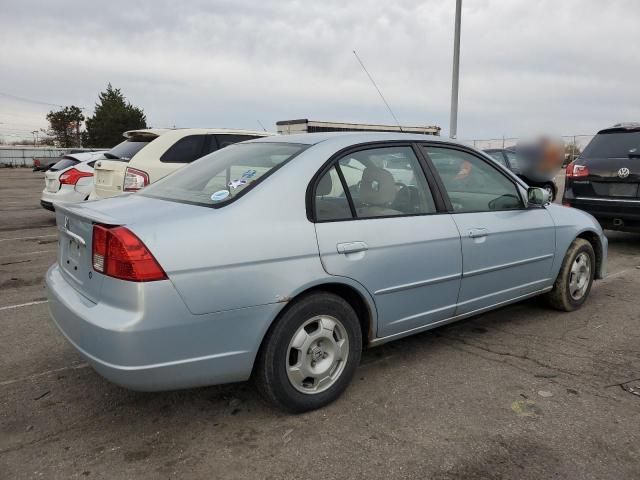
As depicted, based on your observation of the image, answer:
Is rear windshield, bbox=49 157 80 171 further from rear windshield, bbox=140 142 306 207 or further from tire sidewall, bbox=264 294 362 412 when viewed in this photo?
tire sidewall, bbox=264 294 362 412

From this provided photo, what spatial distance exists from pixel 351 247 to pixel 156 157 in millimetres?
4691

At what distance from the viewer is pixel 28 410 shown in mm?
2969

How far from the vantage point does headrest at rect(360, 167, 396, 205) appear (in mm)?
3197

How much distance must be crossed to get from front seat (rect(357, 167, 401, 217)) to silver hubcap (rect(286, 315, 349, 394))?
691mm

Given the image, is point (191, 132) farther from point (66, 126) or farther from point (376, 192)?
point (66, 126)

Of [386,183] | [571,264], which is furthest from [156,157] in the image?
[571,264]

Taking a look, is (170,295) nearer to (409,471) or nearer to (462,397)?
(409,471)

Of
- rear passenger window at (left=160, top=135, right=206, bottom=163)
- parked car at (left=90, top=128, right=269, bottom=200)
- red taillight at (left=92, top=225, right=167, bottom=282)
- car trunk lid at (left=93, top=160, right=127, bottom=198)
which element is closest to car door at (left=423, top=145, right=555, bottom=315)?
red taillight at (left=92, top=225, right=167, bottom=282)

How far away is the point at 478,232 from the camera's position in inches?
142

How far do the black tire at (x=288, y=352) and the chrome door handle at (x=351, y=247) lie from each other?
0.83 ft

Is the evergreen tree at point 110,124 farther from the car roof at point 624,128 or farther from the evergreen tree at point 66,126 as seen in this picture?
the car roof at point 624,128

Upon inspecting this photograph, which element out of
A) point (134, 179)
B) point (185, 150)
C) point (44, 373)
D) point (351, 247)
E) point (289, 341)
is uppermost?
point (185, 150)

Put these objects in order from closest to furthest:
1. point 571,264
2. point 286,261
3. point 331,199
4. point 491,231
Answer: point 286,261, point 331,199, point 491,231, point 571,264

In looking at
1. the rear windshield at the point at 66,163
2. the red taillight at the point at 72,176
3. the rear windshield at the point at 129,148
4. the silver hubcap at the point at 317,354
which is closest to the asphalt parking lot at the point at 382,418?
the silver hubcap at the point at 317,354
